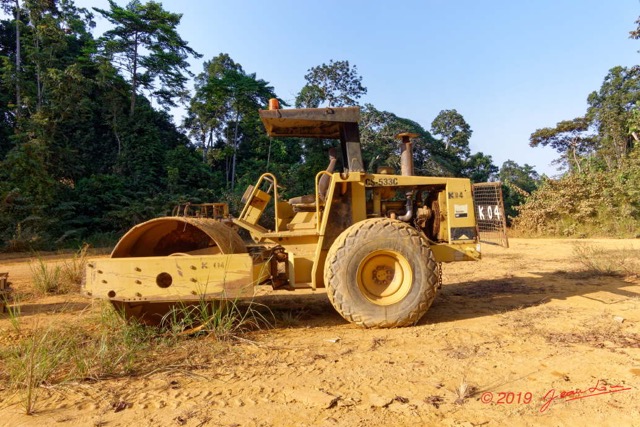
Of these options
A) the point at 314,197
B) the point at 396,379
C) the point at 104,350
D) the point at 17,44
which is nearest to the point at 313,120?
the point at 314,197

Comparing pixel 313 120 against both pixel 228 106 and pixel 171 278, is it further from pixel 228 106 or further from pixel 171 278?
pixel 228 106

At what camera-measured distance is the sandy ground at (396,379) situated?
2.20 m

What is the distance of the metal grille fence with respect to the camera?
481 centimetres

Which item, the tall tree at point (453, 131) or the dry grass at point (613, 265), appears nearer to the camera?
the dry grass at point (613, 265)

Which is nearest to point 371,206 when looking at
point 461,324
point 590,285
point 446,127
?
point 461,324

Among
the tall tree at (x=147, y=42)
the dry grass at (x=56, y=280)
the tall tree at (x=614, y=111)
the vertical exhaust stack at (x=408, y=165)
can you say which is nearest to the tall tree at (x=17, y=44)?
the tall tree at (x=147, y=42)

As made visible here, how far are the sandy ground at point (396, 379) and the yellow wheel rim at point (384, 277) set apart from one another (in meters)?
0.36

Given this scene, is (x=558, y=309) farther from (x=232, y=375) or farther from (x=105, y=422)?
(x=105, y=422)

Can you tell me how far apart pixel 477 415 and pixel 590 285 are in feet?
15.9

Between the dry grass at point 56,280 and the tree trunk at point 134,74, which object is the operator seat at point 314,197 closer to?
the dry grass at point 56,280

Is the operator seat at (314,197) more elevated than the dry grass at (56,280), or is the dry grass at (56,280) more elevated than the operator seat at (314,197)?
the operator seat at (314,197)
